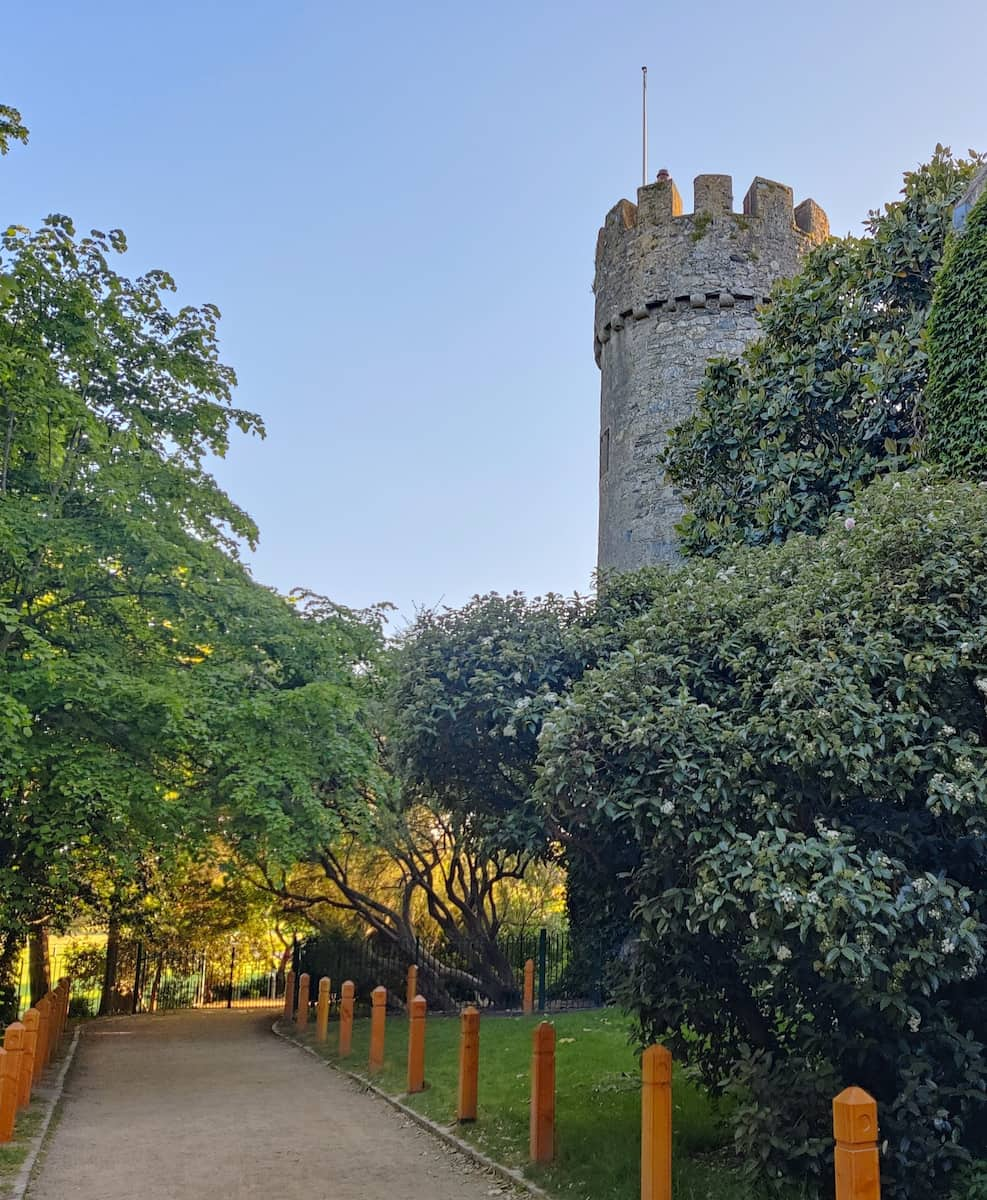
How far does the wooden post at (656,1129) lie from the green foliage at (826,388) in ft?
17.6

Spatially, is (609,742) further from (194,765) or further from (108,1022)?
(108,1022)

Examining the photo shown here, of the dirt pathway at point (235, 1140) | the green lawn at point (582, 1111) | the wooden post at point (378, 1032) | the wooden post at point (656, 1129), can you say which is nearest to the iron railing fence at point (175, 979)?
the dirt pathway at point (235, 1140)

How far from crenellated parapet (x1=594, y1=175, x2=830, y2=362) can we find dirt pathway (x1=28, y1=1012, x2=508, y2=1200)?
49.3ft

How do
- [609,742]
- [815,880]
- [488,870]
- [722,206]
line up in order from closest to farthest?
[815,880]
[609,742]
[722,206]
[488,870]

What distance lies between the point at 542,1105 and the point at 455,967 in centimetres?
1480

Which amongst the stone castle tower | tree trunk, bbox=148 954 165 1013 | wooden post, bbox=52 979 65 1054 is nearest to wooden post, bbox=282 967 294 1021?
tree trunk, bbox=148 954 165 1013

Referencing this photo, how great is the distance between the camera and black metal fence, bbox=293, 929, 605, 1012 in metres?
20.5

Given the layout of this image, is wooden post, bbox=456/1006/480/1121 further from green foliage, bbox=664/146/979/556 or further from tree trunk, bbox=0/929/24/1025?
tree trunk, bbox=0/929/24/1025

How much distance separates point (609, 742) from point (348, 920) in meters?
18.9

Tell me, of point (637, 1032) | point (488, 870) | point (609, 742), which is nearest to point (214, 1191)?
point (637, 1032)

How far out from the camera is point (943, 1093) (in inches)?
222

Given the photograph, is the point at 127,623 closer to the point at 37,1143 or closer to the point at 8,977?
the point at 37,1143

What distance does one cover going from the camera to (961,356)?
27.2 feet

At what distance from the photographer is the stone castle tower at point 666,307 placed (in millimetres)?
19625
